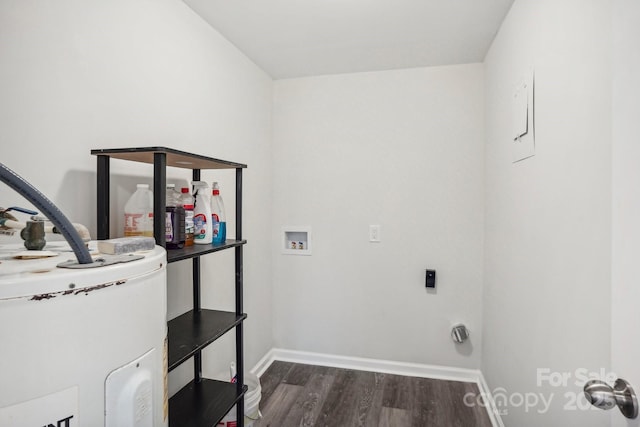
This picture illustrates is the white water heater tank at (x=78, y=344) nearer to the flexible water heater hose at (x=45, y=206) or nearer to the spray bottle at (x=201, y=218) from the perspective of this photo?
the flexible water heater hose at (x=45, y=206)

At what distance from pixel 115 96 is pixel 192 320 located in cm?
103

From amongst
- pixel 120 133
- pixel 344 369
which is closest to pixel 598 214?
pixel 120 133

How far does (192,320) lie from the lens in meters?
1.67

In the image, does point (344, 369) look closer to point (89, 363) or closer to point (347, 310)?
point (347, 310)

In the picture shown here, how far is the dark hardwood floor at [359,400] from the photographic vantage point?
2.04 meters

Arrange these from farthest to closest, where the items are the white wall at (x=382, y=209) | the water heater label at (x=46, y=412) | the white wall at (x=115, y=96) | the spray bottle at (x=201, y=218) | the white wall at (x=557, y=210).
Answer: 1. the white wall at (x=382, y=209)
2. the spray bottle at (x=201, y=218)
3. the white wall at (x=115, y=96)
4. the white wall at (x=557, y=210)
5. the water heater label at (x=46, y=412)

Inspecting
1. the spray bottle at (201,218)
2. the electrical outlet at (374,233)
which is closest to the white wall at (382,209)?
the electrical outlet at (374,233)

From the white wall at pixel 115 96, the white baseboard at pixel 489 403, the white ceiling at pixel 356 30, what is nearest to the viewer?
the white wall at pixel 115 96

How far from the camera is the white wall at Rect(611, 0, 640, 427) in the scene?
2.21 ft

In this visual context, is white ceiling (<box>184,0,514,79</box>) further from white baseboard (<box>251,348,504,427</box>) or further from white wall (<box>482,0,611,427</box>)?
white baseboard (<box>251,348,504,427</box>)

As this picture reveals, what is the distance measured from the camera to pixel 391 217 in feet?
8.64

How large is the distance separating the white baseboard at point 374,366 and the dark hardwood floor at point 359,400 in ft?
0.15

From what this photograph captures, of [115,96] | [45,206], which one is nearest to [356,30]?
[115,96]

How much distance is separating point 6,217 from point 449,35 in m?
2.24
